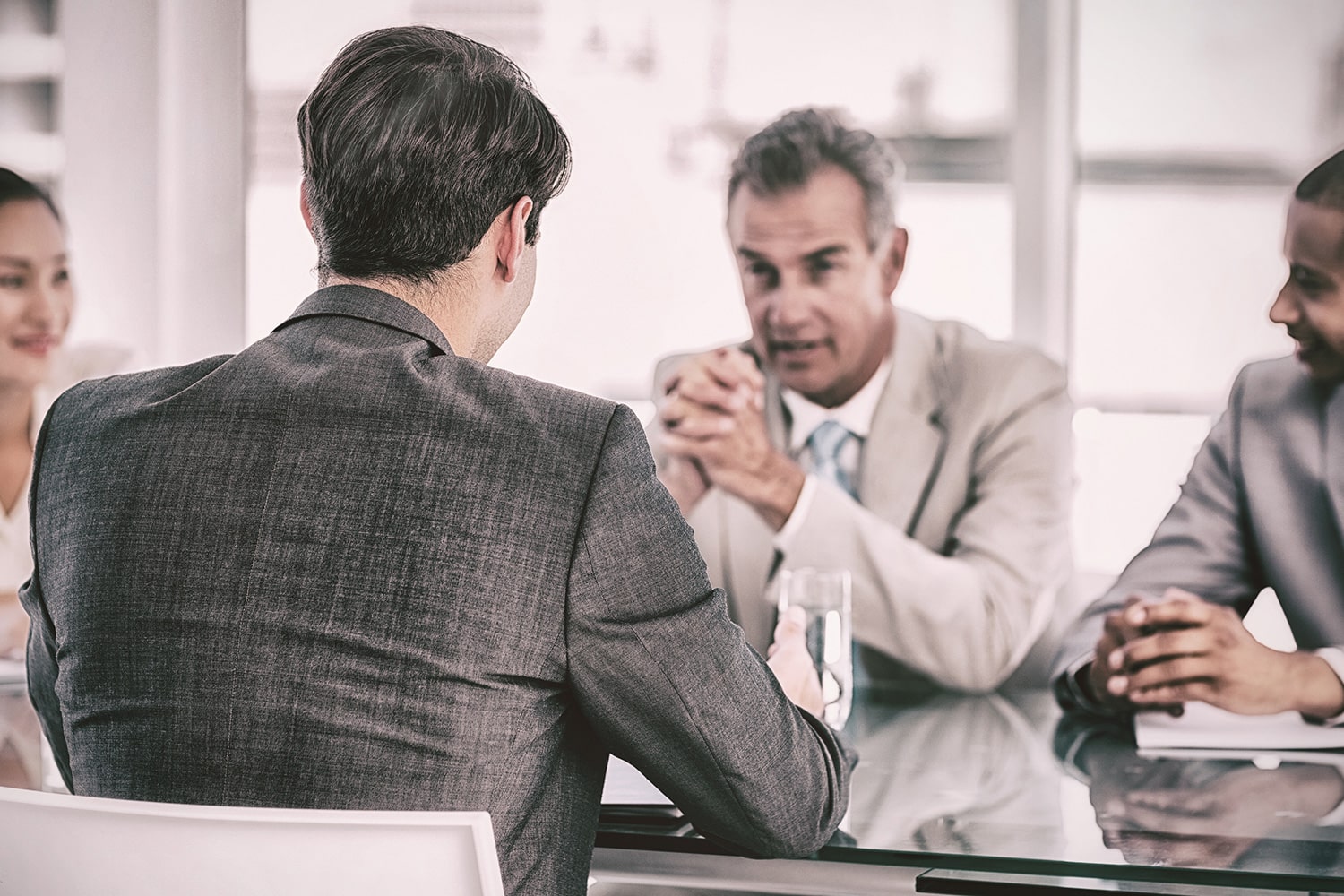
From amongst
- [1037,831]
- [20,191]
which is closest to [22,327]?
[20,191]

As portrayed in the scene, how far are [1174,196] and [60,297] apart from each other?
2.43 metres

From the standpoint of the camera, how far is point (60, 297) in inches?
A: 114

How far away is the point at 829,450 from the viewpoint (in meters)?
2.54

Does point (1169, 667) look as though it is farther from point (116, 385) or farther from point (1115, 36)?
point (116, 385)

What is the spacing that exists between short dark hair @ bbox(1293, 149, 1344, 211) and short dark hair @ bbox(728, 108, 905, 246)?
0.74 meters

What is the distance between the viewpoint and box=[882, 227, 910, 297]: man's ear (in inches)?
99.1

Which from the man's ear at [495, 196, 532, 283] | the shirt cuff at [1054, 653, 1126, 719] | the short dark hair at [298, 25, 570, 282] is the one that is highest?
the short dark hair at [298, 25, 570, 282]

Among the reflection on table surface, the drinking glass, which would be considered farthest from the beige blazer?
the reflection on table surface

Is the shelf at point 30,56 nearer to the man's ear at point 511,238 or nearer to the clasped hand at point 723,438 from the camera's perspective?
the clasped hand at point 723,438

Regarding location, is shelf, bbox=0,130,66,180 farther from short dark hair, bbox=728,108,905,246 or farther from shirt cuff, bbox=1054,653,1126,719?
shirt cuff, bbox=1054,653,1126,719

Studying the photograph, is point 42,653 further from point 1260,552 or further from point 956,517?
point 1260,552

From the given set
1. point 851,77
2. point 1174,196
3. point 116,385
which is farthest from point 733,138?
point 116,385

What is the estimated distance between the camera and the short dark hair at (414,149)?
1011 mm

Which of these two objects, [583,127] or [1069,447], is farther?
[583,127]
